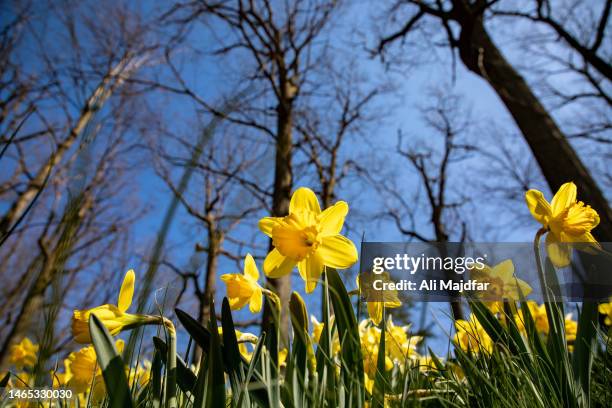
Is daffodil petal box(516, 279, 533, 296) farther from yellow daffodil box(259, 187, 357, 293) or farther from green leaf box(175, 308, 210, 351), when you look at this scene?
green leaf box(175, 308, 210, 351)

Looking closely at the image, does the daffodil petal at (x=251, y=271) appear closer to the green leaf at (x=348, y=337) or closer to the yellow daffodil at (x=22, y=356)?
the green leaf at (x=348, y=337)

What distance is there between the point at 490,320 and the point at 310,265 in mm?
360

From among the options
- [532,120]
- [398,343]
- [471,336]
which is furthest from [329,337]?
[532,120]

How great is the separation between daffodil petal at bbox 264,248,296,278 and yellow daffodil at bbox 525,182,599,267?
0.42 meters

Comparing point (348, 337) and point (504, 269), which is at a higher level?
point (504, 269)

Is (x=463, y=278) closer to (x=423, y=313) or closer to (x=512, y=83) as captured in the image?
(x=423, y=313)

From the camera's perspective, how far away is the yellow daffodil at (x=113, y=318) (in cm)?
59

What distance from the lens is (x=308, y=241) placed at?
0.66 m

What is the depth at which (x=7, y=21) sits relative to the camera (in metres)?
5.65

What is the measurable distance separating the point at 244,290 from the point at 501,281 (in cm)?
46

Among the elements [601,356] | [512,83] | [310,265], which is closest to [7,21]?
[512,83]

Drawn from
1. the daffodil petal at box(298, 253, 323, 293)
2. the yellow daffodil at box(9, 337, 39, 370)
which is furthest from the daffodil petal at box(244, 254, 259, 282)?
the yellow daffodil at box(9, 337, 39, 370)

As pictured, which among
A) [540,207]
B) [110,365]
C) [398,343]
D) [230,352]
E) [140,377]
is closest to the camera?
[110,365]

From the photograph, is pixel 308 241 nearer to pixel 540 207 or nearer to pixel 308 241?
pixel 308 241
